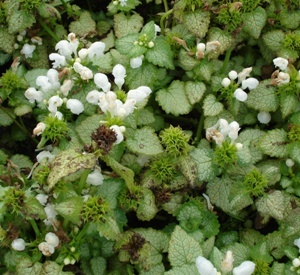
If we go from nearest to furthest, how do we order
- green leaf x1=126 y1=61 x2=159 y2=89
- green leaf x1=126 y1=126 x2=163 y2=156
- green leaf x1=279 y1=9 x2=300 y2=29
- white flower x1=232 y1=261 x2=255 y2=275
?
white flower x1=232 y1=261 x2=255 y2=275, green leaf x1=126 y1=126 x2=163 y2=156, green leaf x1=126 y1=61 x2=159 y2=89, green leaf x1=279 y1=9 x2=300 y2=29

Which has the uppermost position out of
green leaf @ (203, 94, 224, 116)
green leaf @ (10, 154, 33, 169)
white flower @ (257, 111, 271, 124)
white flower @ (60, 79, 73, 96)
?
white flower @ (60, 79, 73, 96)

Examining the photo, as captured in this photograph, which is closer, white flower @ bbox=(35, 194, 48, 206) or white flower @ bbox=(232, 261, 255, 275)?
white flower @ bbox=(232, 261, 255, 275)

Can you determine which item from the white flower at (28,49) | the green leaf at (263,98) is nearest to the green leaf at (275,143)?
the green leaf at (263,98)

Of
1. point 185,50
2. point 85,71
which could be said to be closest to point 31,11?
point 85,71

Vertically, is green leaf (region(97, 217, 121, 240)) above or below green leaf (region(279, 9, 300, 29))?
below

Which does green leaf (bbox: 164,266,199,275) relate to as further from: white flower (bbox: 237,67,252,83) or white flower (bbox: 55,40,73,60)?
white flower (bbox: 55,40,73,60)

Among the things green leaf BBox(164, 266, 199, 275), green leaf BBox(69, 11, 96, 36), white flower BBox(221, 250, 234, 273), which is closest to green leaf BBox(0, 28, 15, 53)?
green leaf BBox(69, 11, 96, 36)

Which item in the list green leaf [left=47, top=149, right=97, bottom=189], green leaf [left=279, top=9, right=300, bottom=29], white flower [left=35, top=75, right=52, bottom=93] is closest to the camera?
green leaf [left=47, top=149, right=97, bottom=189]

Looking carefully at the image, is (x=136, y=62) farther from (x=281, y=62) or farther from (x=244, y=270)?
(x=244, y=270)
